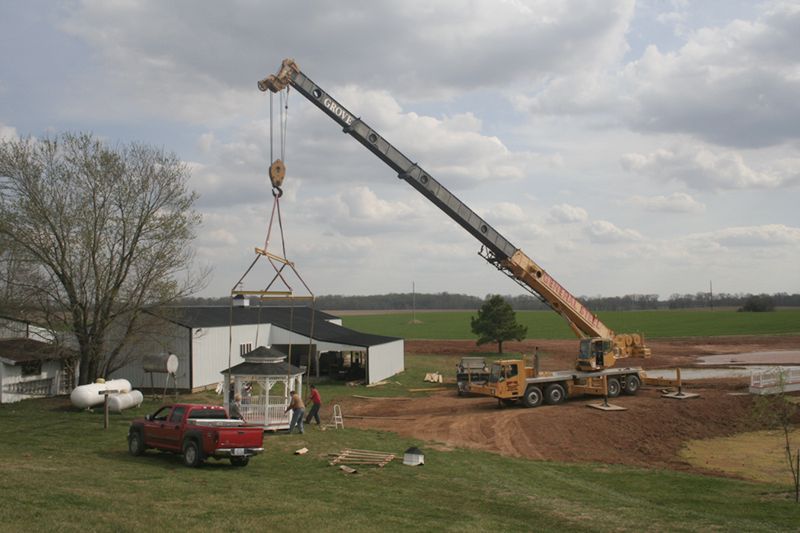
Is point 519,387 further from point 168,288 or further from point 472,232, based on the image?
point 168,288

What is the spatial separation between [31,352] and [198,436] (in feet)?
64.4

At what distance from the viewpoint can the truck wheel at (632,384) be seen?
34250mm

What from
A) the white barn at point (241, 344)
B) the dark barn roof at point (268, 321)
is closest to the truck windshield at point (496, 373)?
the white barn at point (241, 344)

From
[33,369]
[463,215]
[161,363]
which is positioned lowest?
[33,369]

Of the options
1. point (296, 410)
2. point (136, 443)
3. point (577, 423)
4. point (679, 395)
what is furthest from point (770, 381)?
point (136, 443)

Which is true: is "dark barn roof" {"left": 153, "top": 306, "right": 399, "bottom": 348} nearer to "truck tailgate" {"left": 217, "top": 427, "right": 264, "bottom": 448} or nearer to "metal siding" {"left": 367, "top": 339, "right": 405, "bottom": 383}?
"metal siding" {"left": 367, "top": 339, "right": 405, "bottom": 383}

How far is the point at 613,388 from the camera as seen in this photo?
3375 cm

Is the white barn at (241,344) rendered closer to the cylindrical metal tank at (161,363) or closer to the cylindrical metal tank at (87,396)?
the cylindrical metal tank at (161,363)

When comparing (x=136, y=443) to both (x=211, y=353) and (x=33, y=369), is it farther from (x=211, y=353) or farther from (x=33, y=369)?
(x=211, y=353)

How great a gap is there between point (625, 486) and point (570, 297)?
17.9 meters

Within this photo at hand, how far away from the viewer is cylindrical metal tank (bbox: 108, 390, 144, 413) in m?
27.5

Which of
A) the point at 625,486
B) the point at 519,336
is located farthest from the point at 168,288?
the point at 519,336

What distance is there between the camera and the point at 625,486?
16.8 meters

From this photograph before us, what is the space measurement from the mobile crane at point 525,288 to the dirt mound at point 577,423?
96 cm
